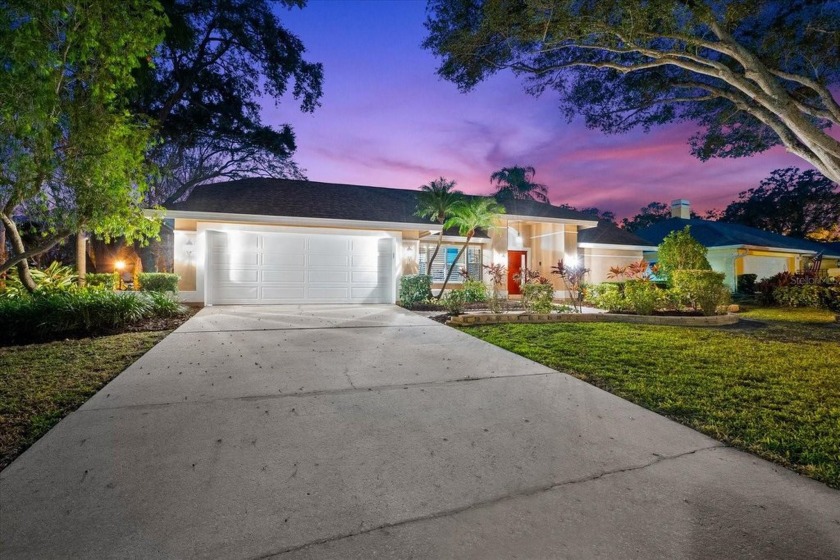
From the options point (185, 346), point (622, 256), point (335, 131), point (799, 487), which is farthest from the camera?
point (335, 131)

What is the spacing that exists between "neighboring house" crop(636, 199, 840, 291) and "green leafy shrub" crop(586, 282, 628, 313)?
11498 mm

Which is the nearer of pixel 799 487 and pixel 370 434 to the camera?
pixel 799 487

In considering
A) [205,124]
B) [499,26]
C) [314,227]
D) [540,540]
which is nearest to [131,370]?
[540,540]

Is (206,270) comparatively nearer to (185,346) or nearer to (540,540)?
(185,346)

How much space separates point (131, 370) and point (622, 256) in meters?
19.2

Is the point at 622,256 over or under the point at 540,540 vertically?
over

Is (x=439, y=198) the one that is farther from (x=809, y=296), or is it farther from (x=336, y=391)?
(x=809, y=296)

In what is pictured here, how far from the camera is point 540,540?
6.07 ft

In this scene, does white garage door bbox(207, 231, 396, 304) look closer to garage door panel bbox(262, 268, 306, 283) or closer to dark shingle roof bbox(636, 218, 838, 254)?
garage door panel bbox(262, 268, 306, 283)

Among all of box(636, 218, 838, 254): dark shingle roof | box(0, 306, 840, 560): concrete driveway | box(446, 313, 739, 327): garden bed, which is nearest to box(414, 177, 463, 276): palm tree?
box(446, 313, 739, 327): garden bed

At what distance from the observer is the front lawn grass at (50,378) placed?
3.12m

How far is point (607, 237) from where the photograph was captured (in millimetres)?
18516

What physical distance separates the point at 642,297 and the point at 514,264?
7.61 meters

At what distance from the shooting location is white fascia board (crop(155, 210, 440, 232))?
11.4m
